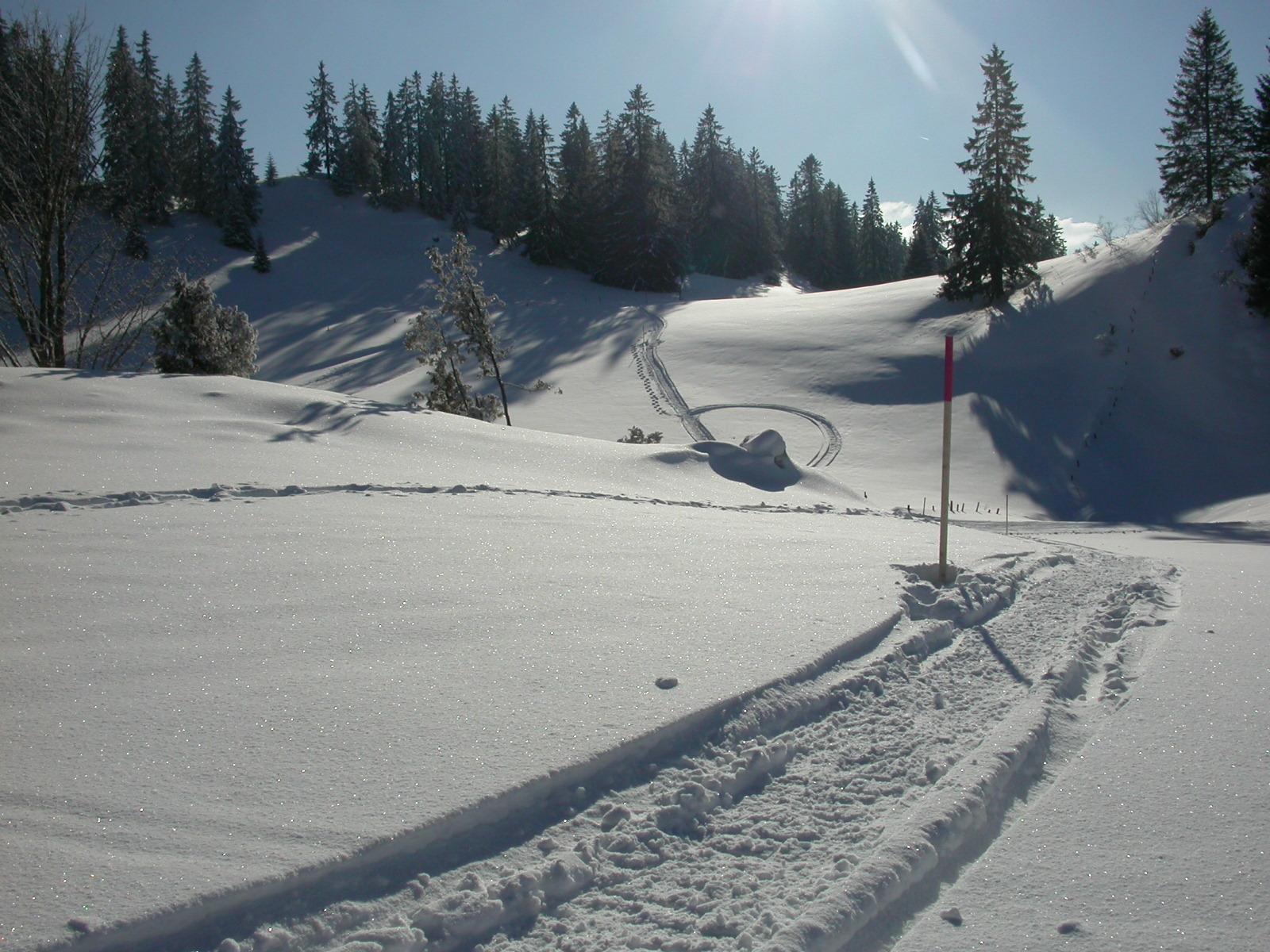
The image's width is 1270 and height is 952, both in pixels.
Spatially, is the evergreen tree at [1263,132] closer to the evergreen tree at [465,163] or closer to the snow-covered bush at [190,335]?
the snow-covered bush at [190,335]

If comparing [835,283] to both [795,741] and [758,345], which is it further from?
[795,741]

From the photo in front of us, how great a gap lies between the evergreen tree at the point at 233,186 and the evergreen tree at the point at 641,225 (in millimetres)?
26230

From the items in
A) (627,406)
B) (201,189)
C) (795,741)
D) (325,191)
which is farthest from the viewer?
(325,191)

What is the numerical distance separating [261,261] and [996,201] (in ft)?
151

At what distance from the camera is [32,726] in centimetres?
328

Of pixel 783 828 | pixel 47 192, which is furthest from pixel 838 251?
pixel 783 828

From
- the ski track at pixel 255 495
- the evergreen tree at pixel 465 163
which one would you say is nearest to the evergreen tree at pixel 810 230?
the evergreen tree at pixel 465 163

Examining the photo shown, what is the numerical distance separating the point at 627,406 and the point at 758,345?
10.3 meters

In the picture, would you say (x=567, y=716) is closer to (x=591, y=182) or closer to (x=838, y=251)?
(x=591, y=182)

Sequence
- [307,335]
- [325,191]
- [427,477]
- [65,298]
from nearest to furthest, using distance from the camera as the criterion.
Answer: [427,477] → [65,298] → [307,335] → [325,191]

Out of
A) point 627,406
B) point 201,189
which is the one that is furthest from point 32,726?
point 201,189

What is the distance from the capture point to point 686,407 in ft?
107

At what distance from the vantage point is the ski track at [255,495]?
6859 mm

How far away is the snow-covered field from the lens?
2.56 m
